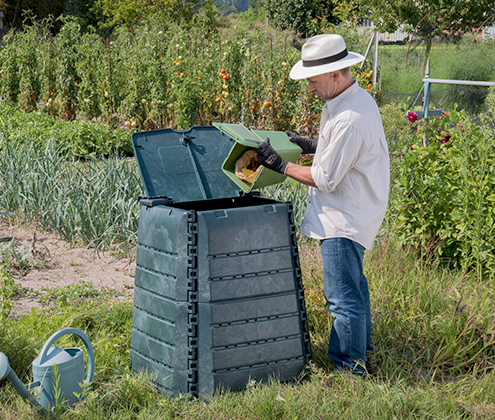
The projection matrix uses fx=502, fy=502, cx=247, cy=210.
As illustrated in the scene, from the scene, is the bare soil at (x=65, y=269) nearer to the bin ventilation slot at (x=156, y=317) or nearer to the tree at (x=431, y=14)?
the bin ventilation slot at (x=156, y=317)

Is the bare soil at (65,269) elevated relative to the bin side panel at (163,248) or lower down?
lower down

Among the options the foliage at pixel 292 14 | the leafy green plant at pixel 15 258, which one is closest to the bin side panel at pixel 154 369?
the leafy green plant at pixel 15 258

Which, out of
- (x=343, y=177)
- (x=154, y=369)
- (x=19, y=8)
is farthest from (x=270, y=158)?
(x=19, y=8)

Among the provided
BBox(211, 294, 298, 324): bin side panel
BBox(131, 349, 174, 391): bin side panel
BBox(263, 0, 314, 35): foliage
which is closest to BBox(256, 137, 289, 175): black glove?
BBox(211, 294, 298, 324): bin side panel

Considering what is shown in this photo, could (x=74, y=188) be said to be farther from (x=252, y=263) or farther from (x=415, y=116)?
(x=415, y=116)

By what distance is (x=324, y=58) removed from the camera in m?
2.19

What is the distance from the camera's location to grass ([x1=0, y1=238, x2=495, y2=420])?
204cm

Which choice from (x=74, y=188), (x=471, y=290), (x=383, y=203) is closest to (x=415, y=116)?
(x=471, y=290)

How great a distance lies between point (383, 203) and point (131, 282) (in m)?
1.87

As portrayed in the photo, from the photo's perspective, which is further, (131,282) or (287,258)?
(131,282)

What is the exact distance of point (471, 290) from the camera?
9.91ft

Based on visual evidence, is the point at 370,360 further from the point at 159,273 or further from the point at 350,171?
the point at 159,273

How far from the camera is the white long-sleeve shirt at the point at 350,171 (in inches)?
83.6

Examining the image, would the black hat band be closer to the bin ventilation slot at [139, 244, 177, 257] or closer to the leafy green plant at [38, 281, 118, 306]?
the bin ventilation slot at [139, 244, 177, 257]
